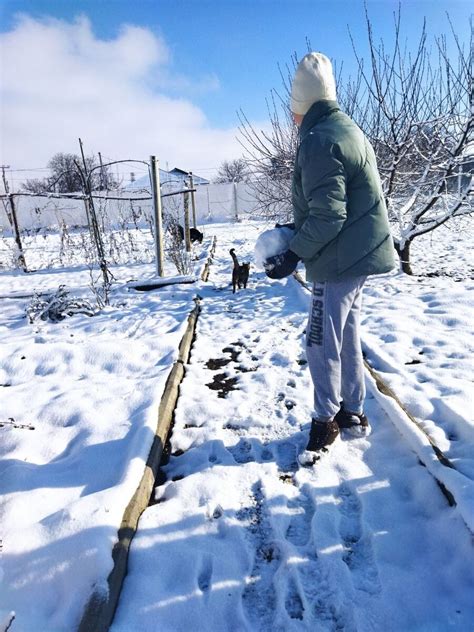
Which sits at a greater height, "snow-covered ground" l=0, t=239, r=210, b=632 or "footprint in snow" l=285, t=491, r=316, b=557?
"snow-covered ground" l=0, t=239, r=210, b=632

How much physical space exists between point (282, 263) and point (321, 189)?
0.43m

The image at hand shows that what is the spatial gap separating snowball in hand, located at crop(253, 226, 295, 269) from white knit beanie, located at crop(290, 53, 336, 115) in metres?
0.62

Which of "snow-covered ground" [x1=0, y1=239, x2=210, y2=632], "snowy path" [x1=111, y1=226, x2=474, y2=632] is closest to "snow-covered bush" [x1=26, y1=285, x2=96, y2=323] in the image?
"snow-covered ground" [x1=0, y1=239, x2=210, y2=632]

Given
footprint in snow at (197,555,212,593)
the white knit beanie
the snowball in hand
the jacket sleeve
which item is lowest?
footprint in snow at (197,555,212,593)

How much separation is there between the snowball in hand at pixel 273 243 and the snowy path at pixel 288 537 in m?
1.10

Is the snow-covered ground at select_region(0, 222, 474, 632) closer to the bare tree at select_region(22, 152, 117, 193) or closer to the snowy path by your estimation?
the snowy path

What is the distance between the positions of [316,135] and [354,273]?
0.66 m

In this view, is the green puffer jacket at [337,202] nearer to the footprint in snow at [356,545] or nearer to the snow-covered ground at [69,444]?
the footprint in snow at [356,545]

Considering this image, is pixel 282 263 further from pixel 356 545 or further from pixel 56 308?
pixel 56 308

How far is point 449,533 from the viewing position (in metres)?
1.54

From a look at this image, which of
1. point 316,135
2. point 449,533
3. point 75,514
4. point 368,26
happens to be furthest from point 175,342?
point 368,26

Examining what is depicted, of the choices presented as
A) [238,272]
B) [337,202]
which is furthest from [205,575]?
[238,272]

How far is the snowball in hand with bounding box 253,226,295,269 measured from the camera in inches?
80.9

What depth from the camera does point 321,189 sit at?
68.8 inches
